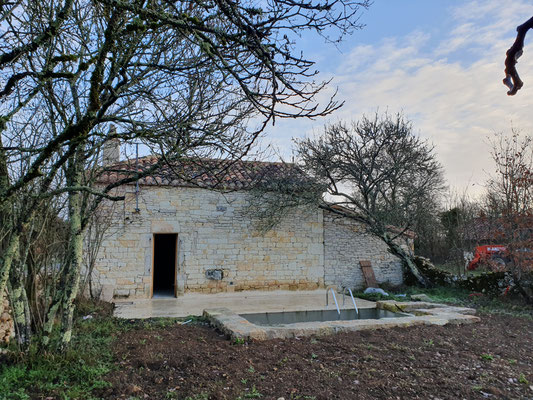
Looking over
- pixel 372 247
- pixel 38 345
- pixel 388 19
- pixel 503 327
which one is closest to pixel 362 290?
pixel 372 247

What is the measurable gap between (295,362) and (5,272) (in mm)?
3252

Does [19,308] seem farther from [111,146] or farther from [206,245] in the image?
[206,245]

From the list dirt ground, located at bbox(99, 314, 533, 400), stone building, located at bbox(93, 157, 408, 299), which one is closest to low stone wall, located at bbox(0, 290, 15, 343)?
dirt ground, located at bbox(99, 314, 533, 400)

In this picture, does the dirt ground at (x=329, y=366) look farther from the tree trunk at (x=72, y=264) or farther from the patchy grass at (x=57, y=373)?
the tree trunk at (x=72, y=264)

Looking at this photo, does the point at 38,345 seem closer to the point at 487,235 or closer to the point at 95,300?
the point at 95,300

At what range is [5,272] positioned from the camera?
3.65 m

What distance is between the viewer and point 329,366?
179 inches

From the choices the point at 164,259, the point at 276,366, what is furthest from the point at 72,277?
the point at 164,259

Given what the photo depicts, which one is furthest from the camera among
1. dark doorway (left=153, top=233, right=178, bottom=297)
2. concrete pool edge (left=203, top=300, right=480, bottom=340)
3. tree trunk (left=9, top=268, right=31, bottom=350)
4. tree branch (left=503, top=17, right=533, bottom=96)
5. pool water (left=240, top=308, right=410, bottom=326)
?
dark doorway (left=153, top=233, right=178, bottom=297)

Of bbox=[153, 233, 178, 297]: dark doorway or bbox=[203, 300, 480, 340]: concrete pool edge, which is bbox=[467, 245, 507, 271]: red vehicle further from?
bbox=[153, 233, 178, 297]: dark doorway

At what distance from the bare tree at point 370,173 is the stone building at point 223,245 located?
2.85ft

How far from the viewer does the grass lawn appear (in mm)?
3785

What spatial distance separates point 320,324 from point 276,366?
210cm

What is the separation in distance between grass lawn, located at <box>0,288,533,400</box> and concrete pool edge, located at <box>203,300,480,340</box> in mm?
204
